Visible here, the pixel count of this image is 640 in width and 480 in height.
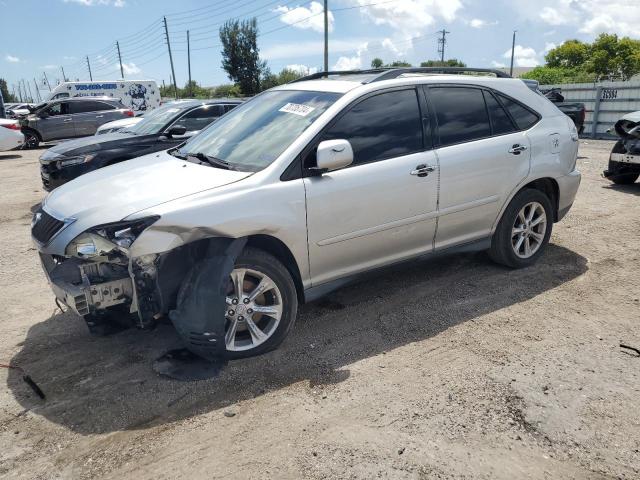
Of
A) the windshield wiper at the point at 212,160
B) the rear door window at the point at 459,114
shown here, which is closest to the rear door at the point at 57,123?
the windshield wiper at the point at 212,160

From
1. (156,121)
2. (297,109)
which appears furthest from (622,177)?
(156,121)

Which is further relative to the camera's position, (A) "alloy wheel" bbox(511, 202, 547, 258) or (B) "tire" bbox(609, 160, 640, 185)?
(B) "tire" bbox(609, 160, 640, 185)

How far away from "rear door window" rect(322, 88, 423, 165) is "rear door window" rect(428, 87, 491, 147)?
0.77ft

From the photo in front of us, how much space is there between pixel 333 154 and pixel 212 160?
0.97 m

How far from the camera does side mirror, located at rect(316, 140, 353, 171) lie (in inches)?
133

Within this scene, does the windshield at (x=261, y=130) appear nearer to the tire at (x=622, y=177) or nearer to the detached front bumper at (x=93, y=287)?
the detached front bumper at (x=93, y=287)

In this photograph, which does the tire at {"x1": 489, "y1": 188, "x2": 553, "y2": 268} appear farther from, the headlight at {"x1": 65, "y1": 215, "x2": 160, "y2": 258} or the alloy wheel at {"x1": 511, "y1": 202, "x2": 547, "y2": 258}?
the headlight at {"x1": 65, "y1": 215, "x2": 160, "y2": 258}

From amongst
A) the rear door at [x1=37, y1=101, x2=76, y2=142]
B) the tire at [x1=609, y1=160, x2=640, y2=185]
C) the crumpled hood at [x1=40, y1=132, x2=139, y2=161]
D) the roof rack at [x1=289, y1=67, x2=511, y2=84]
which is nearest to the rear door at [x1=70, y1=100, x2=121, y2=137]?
the rear door at [x1=37, y1=101, x2=76, y2=142]

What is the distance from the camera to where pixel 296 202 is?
135 inches

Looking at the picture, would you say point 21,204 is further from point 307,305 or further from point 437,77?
point 437,77

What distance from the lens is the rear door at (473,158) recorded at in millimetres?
4203

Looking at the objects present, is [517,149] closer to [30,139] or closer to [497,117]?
[497,117]

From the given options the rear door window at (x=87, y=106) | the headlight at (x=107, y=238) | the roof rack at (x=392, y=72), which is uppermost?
the roof rack at (x=392, y=72)

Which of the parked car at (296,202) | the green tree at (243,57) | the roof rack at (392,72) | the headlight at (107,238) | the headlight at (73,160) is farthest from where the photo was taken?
the green tree at (243,57)
